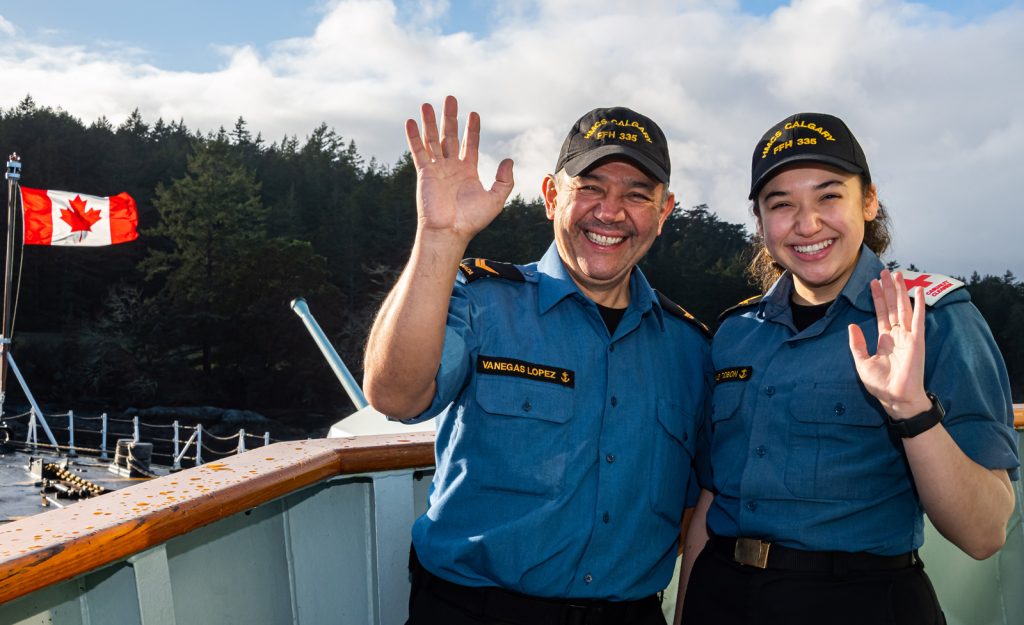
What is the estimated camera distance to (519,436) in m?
1.88

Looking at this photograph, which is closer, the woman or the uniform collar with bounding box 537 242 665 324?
the woman

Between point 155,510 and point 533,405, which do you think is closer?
point 155,510

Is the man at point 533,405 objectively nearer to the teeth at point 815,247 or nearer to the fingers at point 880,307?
the teeth at point 815,247

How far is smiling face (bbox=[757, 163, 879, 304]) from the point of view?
189 centimetres

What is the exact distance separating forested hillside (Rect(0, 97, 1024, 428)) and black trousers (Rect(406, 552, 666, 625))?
137 ft

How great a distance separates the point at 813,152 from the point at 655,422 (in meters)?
0.69

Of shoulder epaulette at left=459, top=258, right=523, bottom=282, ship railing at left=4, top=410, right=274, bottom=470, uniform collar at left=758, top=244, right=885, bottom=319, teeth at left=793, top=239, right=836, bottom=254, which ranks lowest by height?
ship railing at left=4, top=410, right=274, bottom=470

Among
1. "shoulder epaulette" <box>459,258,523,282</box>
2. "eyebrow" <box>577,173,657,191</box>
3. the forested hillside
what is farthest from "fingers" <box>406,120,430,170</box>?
the forested hillside

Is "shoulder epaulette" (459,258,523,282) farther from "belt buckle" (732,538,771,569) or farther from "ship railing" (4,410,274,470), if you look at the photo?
"ship railing" (4,410,274,470)

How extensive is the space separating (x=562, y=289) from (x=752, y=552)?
72 centimetres

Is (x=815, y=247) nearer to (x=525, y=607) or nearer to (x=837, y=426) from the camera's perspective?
(x=837, y=426)

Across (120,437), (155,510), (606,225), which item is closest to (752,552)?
(606,225)

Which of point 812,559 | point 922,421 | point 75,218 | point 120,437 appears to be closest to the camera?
point 922,421

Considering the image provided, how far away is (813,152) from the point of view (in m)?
1.87
